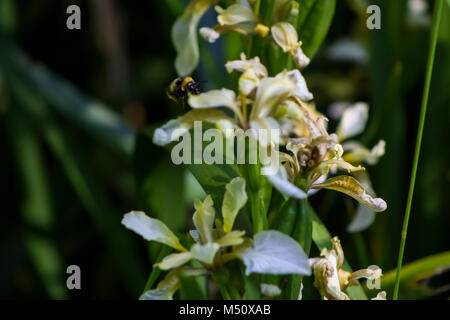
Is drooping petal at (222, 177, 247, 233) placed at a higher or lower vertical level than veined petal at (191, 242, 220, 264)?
higher

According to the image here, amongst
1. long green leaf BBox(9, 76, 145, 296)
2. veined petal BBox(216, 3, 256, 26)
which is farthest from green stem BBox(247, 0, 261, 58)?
long green leaf BBox(9, 76, 145, 296)

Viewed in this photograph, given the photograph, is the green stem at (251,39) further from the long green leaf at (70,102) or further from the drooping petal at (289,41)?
the long green leaf at (70,102)

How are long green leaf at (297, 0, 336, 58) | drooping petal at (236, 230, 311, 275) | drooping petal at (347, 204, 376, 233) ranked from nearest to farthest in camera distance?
1. drooping petal at (236, 230, 311, 275)
2. long green leaf at (297, 0, 336, 58)
3. drooping petal at (347, 204, 376, 233)

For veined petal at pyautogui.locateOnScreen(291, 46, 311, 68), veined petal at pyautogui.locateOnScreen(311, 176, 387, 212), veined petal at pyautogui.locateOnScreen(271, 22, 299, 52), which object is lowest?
veined petal at pyautogui.locateOnScreen(311, 176, 387, 212)

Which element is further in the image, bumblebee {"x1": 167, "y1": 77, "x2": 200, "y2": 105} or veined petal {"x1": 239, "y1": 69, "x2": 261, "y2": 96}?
bumblebee {"x1": 167, "y1": 77, "x2": 200, "y2": 105}

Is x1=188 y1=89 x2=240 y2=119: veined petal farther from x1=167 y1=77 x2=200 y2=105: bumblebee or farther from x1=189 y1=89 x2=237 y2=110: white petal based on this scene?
x1=167 y1=77 x2=200 y2=105: bumblebee

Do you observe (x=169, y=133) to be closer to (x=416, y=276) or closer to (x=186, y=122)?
(x=186, y=122)
